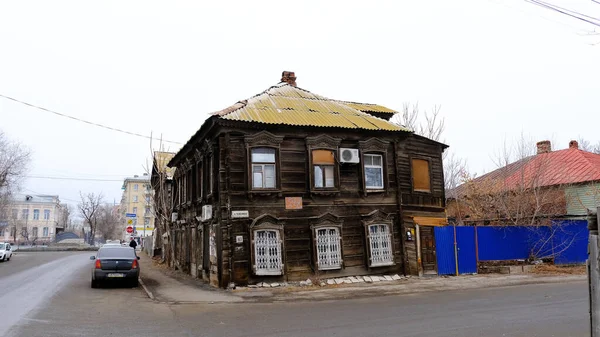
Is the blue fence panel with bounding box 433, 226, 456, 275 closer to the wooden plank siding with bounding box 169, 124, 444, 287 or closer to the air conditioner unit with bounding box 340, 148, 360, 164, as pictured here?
the wooden plank siding with bounding box 169, 124, 444, 287

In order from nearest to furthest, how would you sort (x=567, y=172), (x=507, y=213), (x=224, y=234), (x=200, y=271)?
(x=224, y=234) → (x=200, y=271) → (x=507, y=213) → (x=567, y=172)

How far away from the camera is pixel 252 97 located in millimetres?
20500

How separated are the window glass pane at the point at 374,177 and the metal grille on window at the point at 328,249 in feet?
8.81

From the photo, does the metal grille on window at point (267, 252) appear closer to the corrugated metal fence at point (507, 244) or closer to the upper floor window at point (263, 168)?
the upper floor window at point (263, 168)

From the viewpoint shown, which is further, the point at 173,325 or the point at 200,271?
the point at 200,271

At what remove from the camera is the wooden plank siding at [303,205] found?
16656mm

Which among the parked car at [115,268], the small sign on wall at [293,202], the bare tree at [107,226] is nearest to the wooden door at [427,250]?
the small sign on wall at [293,202]

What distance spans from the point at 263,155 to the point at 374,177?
16.5 feet

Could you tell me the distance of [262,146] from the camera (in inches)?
685

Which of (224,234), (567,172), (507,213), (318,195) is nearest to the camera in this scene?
(224,234)

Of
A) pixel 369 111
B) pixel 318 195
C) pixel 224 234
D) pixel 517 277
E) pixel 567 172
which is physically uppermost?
pixel 369 111

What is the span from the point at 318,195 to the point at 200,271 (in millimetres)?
6425

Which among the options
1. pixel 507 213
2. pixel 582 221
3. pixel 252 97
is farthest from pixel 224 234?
pixel 582 221

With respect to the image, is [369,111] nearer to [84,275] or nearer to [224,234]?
[224,234]
